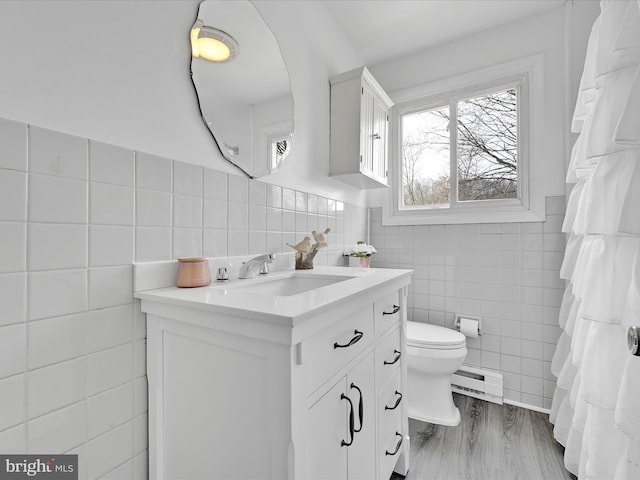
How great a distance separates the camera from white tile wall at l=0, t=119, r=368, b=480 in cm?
66

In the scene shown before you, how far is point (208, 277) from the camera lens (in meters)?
0.99

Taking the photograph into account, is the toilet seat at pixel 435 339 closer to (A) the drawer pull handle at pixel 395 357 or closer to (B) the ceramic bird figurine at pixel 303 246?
(A) the drawer pull handle at pixel 395 357

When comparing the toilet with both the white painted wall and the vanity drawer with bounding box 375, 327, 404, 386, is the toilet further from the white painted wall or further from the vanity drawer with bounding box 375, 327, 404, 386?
the white painted wall

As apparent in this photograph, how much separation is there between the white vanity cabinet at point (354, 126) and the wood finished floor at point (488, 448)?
159cm

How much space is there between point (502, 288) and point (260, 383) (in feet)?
6.52

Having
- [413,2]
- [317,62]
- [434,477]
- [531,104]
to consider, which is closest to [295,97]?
[317,62]

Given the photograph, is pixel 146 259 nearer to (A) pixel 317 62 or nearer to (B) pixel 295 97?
(B) pixel 295 97

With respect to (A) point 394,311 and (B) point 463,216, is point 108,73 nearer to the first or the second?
(A) point 394,311

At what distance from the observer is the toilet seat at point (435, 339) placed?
1.74 meters

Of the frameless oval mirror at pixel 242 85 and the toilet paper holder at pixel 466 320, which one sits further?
the toilet paper holder at pixel 466 320

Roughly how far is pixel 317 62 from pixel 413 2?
0.71 metres

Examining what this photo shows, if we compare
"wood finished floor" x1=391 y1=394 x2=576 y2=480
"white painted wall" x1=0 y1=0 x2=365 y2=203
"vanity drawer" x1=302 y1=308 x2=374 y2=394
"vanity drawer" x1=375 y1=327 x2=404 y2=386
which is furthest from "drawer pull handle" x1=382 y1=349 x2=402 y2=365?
"white painted wall" x1=0 y1=0 x2=365 y2=203

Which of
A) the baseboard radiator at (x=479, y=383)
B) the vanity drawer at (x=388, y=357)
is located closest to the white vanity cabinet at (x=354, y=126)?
the vanity drawer at (x=388, y=357)

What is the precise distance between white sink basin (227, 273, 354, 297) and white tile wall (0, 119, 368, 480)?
308 millimetres
